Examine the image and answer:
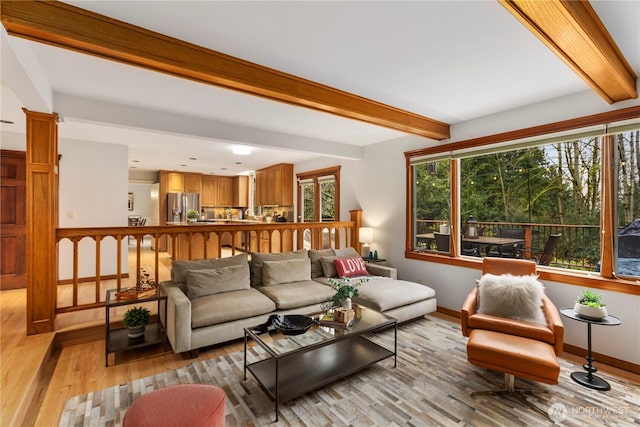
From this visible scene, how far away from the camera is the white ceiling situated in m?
1.81

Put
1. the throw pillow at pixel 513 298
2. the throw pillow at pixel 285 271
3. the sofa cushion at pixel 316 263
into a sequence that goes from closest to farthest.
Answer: the throw pillow at pixel 513 298 < the throw pillow at pixel 285 271 < the sofa cushion at pixel 316 263

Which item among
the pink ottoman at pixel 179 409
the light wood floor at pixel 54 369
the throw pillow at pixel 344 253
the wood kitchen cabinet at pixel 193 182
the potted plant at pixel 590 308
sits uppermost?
the wood kitchen cabinet at pixel 193 182

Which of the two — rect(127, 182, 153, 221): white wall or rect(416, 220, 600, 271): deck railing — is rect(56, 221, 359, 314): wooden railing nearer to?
rect(416, 220, 600, 271): deck railing

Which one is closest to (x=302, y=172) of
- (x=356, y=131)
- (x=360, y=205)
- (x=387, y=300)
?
(x=360, y=205)

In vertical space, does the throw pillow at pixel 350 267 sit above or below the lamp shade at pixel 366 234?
below

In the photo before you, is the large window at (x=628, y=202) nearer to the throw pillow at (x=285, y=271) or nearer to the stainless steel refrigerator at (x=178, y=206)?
the throw pillow at (x=285, y=271)

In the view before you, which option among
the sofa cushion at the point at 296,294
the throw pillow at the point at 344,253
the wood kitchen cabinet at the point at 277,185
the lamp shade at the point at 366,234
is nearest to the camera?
the sofa cushion at the point at 296,294

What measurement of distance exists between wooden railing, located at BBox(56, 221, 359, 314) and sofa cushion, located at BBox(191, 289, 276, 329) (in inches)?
34.4

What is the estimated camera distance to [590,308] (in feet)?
8.27

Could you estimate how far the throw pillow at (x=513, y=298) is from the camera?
2.66m

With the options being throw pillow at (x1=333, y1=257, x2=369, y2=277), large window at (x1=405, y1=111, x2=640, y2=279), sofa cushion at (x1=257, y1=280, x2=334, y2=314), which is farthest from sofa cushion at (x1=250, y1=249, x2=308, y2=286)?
large window at (x1=405, y1=111, x2=640, y2=279)

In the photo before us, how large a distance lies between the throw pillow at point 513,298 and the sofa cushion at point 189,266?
2.67 m

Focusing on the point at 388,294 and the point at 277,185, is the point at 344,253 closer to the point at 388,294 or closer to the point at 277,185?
the point at 388,294

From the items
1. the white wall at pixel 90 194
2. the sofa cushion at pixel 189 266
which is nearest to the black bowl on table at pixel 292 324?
the sofa cushion at pixel 189 266
